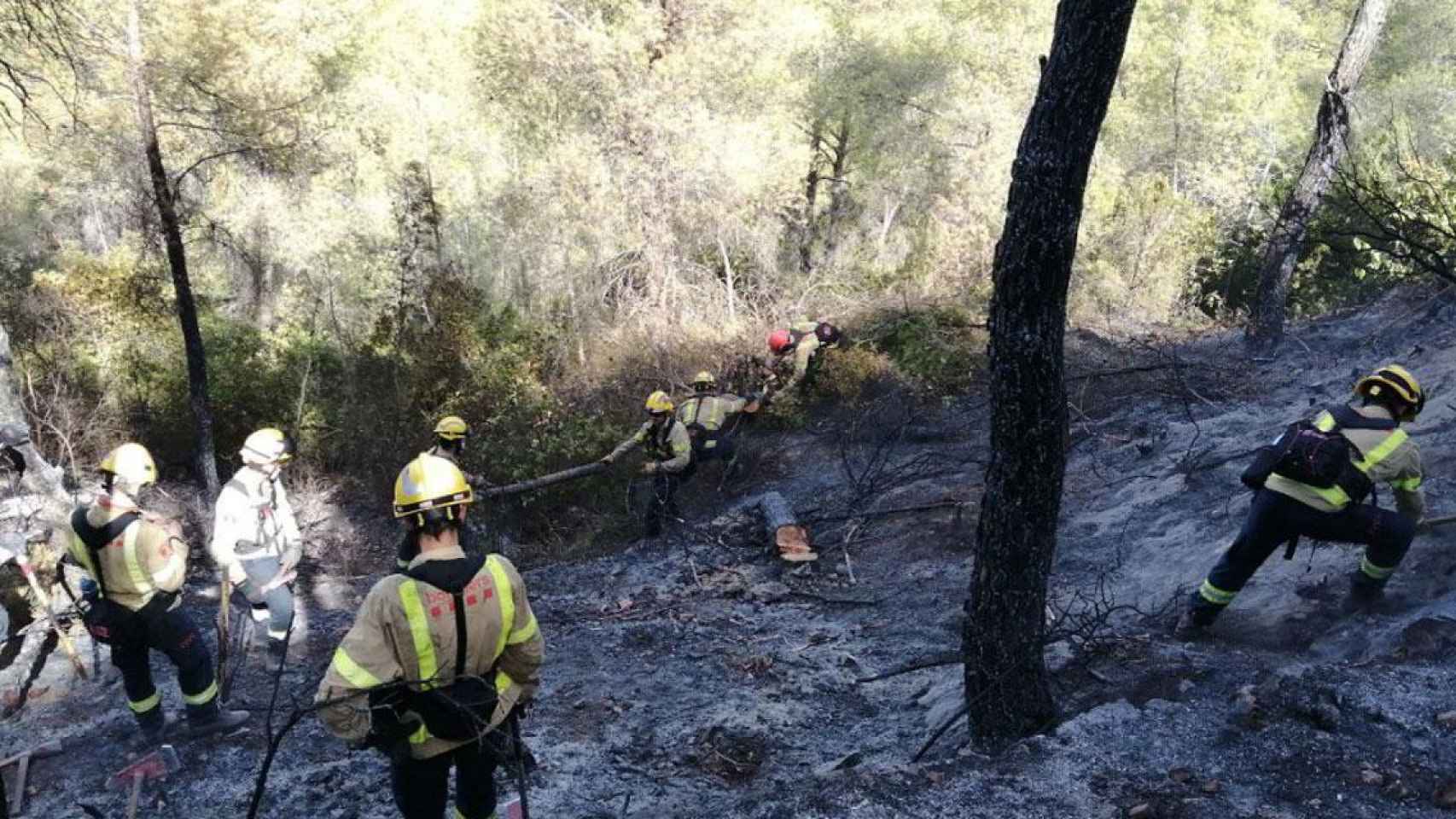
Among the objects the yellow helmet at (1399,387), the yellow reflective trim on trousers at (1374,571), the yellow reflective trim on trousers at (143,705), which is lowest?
the yellow reflective trim on trousers at (143,705)

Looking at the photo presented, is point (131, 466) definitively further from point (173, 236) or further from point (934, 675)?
point (173, 236)

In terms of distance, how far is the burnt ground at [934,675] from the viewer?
346 centimetres

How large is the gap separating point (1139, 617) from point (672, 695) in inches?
115

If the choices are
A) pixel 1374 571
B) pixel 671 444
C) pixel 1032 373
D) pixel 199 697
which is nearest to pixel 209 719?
pixel 199 697

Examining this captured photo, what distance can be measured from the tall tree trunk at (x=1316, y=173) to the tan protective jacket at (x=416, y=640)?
929 centimetres

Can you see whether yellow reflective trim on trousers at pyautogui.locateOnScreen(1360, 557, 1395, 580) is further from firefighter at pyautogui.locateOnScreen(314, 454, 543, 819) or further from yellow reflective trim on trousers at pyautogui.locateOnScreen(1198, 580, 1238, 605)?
firefighter at pyautogui.locateOnScreen(314, 454, 543, 819)

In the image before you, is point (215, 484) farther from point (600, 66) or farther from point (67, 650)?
point (600, 66)

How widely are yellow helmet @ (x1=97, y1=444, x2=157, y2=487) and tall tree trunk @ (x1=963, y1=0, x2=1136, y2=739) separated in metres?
4.32

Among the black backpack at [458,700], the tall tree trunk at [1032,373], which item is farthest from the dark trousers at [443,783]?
the tall tree trunk at [1032,373]

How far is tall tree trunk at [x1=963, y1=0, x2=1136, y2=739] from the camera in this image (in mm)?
2859

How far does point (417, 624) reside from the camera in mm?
2879

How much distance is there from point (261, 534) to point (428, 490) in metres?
3.46

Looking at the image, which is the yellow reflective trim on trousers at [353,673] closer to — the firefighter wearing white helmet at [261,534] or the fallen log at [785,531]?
the firefighter wearing white helmet at [261,534]

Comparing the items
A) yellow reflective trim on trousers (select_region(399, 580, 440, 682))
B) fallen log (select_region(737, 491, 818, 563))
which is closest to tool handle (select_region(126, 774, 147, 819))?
yellow reflective trim on trousers (select_region(399, 580, 440, 682))
